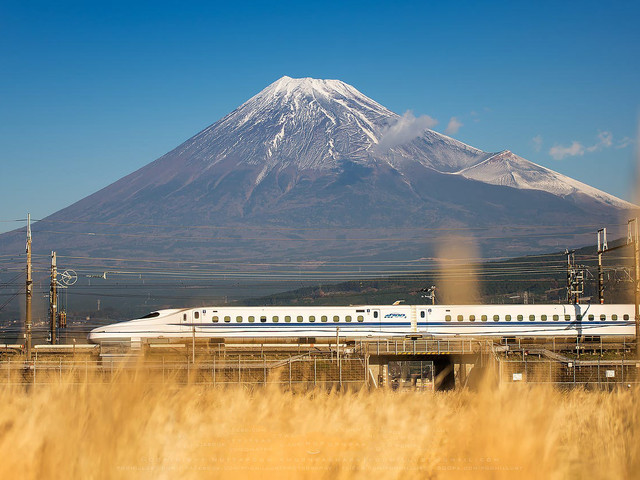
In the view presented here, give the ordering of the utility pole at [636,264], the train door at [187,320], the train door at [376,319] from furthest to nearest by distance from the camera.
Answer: the train door at [187,320]
the train door at [376,319]
the utility pole at [636,264]

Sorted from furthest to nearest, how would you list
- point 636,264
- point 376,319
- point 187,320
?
point 187,320 < point 376,319 < point 636,264

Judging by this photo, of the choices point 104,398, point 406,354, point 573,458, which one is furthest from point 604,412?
point 406,354

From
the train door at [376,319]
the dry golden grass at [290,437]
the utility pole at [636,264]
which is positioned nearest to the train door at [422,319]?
the train door at [376,319]

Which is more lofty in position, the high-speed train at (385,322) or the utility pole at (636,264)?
the utility pole at (636,264)

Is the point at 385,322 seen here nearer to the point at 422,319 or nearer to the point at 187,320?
the point at 422,319

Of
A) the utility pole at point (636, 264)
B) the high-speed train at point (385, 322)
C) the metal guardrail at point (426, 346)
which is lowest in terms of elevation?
the metal guardrail at point (426, 346)

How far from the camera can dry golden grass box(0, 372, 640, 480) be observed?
7617 millimetres

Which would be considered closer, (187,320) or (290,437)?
(290,437)

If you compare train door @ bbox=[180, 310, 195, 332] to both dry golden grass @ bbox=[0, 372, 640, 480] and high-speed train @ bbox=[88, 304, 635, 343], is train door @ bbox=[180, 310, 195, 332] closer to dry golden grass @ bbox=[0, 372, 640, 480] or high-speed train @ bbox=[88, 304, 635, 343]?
high-speed train @ bbox=[88, 304, 635, 343]

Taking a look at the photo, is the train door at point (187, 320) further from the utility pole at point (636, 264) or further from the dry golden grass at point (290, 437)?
the dry golden grass at point (290, 437)

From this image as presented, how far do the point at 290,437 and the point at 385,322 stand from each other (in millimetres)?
53555

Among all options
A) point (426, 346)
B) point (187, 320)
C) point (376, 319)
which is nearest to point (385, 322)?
point (376, 319)

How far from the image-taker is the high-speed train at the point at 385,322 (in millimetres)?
62125

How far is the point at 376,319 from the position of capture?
62.2m
